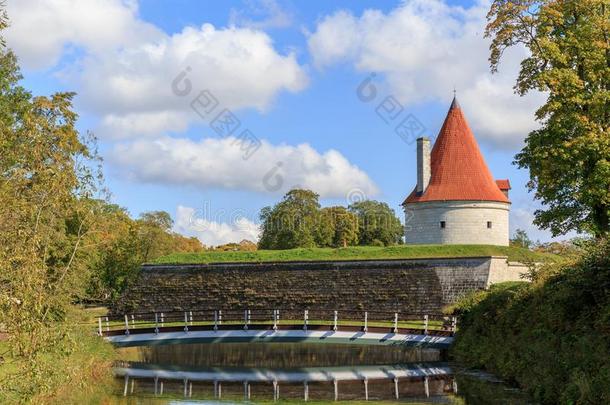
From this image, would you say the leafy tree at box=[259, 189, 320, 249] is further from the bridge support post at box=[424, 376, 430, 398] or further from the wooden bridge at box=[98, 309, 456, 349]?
the bridge support post at box=[424, 376, 430, 398]

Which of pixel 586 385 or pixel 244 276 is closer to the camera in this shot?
pixel 586 385

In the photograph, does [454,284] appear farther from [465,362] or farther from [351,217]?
[351,217]

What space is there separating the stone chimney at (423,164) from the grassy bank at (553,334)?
13.5m

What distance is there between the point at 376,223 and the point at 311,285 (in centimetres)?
3083

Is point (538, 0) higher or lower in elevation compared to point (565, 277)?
higher

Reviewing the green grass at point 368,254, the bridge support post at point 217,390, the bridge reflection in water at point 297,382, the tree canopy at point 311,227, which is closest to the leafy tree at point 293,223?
the tree canopy at point 311,227

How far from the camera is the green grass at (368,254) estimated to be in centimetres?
3029

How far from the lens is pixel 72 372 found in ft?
38.0

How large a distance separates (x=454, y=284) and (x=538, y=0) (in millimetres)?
11798

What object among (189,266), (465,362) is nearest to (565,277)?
(465,362)

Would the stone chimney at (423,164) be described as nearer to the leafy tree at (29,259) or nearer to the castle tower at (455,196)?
the castle tower at (455,196)

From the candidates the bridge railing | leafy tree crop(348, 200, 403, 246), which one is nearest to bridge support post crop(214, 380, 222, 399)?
the bridge railing

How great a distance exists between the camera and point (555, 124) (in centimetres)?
2116

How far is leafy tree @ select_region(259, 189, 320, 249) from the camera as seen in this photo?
52.0 m
